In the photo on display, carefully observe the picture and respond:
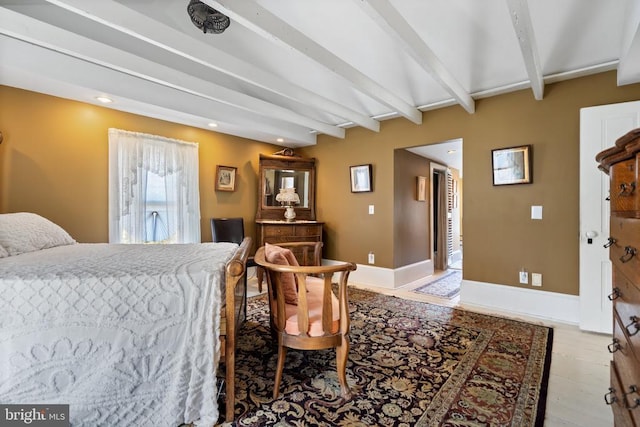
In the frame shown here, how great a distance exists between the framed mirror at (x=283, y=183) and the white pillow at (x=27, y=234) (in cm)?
258

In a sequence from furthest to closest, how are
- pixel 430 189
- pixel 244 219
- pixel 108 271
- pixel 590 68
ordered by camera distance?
pixel 430 189 → pixel 244 219 → pixel 590 68 → pixel 108 271

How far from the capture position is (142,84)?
2945 mm

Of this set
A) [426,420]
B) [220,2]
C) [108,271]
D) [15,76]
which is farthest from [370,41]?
[15,76]

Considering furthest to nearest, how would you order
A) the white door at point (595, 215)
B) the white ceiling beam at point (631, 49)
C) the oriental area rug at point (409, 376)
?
the white door at point (595, 215)
the white ceiling beam at point (631, 49)
the oriental area rug at point (409, 376)

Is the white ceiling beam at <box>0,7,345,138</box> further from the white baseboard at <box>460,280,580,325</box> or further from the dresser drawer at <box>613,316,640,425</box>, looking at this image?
the dresser drawer at <box>613,316,640,425</box>

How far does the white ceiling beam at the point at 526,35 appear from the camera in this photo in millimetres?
1642

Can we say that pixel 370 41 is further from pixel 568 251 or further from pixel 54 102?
pixel 54 102

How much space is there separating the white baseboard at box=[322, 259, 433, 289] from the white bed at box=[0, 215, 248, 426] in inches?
123

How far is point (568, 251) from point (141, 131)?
4.81m

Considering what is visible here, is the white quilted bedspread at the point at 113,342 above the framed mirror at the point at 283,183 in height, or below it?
below

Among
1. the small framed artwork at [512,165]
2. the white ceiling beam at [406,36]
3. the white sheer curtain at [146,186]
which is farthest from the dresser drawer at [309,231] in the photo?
the white ceiling beam at [406,36]

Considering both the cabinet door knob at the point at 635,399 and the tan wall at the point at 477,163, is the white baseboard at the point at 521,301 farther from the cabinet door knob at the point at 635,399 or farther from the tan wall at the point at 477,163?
the cabinet door knob at the point at 635,399

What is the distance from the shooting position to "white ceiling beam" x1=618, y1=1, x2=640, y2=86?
1811mm

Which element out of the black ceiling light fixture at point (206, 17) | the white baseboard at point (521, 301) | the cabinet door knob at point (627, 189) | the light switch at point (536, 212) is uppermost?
the black ceiling light fixture at point (206, 17)
